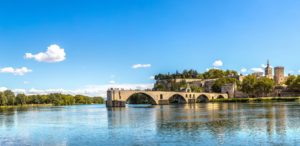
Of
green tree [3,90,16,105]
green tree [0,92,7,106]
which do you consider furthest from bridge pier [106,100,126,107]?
green tree [3,90,16,105]

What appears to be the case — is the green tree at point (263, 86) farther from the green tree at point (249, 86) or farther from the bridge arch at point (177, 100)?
the bridge arch at point (177, 100)

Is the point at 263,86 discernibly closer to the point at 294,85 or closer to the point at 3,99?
the point at 294,85

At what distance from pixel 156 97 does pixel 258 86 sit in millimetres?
47550

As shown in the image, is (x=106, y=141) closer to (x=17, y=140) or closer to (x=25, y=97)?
(x=17, y=140)

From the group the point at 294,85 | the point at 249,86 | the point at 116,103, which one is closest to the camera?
the point at 116,103

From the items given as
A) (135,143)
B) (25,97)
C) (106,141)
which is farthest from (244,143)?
(25,97)

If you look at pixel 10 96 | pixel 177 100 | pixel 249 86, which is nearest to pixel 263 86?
pixel 249 86

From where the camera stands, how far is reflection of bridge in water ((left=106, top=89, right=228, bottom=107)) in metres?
113

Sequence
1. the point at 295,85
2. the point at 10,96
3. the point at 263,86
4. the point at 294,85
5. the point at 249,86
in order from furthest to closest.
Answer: the point at 10,96 → the point at 249,86 → the point at 263,86 → the point at 294,85 → the point at 295,85

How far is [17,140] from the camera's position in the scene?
111 feet

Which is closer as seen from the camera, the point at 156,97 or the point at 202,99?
the point at 156,97

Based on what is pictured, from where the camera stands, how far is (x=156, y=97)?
133 m

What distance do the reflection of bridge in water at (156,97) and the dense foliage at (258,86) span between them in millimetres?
13916

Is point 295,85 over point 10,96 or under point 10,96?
over
